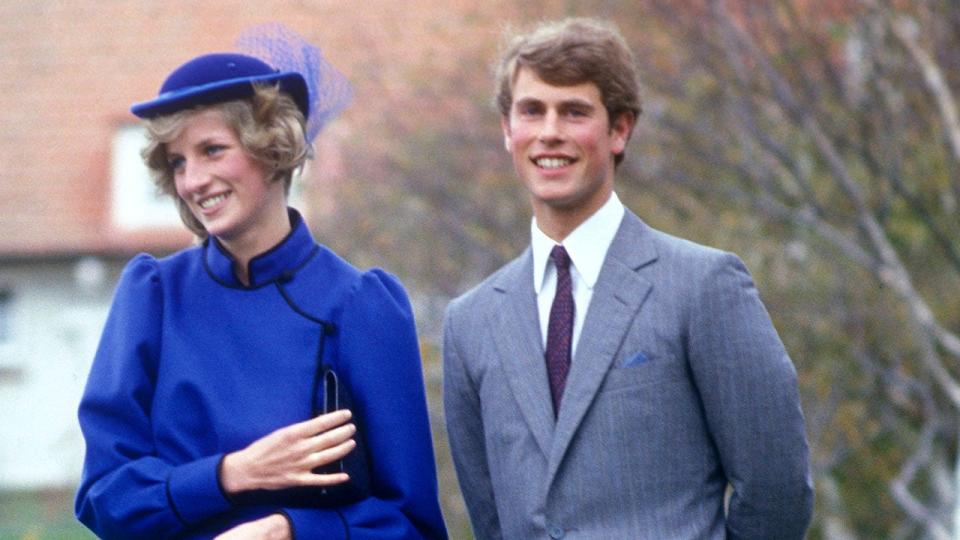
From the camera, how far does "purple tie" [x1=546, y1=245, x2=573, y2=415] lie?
431 centimetres

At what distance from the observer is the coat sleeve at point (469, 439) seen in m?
4.49

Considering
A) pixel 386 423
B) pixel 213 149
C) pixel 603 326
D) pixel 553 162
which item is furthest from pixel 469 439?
pixel 213 149

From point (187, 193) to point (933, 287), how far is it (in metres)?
9.01

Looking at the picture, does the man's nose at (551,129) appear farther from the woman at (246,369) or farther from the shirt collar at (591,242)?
the woman at (246,369)

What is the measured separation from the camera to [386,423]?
4355mm

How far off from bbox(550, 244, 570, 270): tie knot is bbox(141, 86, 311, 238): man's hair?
61 centimetres


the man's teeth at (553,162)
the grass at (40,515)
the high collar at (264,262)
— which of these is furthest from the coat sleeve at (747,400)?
the grass at (40,515)

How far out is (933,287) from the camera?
41.4 ft

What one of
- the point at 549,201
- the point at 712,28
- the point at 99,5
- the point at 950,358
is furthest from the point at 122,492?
the point at 99,5

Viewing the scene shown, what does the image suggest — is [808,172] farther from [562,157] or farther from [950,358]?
[562,157]

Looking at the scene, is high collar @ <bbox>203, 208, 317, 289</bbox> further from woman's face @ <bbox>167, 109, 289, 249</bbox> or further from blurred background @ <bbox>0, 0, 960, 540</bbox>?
blurred background @ <bbox>0, 0, 960, 540</bbox>

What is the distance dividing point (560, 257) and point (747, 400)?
544 millimetres

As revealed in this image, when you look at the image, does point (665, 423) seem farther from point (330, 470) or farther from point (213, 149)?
point (213, 149)

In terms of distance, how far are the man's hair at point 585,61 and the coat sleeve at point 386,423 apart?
63 centimetres
